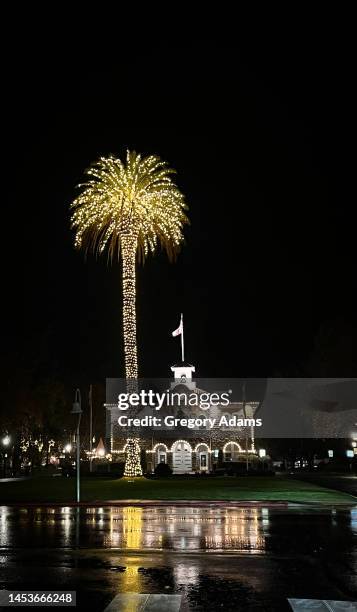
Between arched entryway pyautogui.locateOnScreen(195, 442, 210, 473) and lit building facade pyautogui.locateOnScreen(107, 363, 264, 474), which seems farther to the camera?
arched entryway pyautogui.locateOnScreen(195, 442, 210, 473)

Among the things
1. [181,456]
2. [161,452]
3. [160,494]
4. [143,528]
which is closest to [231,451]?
[181,456]

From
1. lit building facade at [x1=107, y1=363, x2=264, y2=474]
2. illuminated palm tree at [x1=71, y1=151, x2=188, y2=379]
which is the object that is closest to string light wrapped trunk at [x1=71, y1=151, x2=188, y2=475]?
illuminated palm tree at [x1=71, y1=151, x2=188, y2=379]

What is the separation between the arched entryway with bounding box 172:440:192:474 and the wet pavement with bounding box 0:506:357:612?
51565mm

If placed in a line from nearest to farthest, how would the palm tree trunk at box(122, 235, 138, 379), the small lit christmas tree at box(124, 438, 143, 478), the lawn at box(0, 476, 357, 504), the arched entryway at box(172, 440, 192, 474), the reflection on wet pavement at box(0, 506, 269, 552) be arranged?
1. the reflection on wet pavement at box(0, 506, 269, 552)
2. the lawn at box(0, 476, 357, 504)
3. the palm tree trunk at box(122, 235, 138, 379)
4. the small lit christmas tree at box(124, 438, 143, 478)
5. the arched entryway at box(172, 440, 192, 474)

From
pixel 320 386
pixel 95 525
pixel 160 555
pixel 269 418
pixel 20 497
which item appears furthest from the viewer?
pixel 269 418

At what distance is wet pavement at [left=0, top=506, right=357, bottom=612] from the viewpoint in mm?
10117

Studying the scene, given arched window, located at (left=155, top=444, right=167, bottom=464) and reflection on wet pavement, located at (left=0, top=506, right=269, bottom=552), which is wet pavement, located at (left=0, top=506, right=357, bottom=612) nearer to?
reflection on wet pavement, located at (left=0, top=506, right=269, bottom=552)

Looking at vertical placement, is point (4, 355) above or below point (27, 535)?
above

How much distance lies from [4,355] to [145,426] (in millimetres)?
18985

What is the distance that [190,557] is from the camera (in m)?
13.2

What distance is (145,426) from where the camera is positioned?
73688 millimetres

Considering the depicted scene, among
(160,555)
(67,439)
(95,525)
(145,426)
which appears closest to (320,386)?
(145,426)

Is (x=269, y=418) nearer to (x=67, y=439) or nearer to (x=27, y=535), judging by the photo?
(x=67, y=439)

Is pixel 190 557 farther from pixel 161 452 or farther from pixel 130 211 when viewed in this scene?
pixel 161 452
